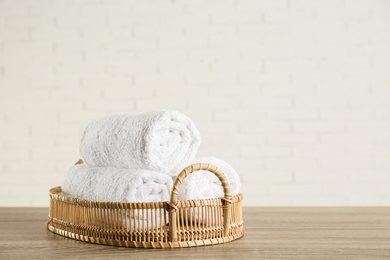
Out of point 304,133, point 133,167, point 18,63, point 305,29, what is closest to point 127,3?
point 18,63

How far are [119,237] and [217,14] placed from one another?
136 cm

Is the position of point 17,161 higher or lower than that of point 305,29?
lower

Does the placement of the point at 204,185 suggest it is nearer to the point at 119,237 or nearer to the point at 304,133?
the point at 119,237

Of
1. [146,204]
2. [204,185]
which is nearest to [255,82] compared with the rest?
[204,185]

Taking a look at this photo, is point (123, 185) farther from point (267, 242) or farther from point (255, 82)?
point (255, 82)

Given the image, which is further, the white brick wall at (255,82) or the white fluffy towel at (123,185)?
the white brick wall at (255,82)

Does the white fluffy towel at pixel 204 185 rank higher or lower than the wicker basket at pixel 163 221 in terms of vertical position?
higher

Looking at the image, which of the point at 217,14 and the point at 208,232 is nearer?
the point at 208,232

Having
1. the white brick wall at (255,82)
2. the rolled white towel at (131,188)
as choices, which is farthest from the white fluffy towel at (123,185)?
the white brick wall at (255,82)

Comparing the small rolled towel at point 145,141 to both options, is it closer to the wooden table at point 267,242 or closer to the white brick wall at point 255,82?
the wooden table at point 267,242

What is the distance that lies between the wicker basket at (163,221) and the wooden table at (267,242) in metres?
0.01

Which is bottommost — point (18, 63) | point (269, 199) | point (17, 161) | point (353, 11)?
point (269, 199)

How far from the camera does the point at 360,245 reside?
0.66 meters

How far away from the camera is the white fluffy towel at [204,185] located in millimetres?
723
